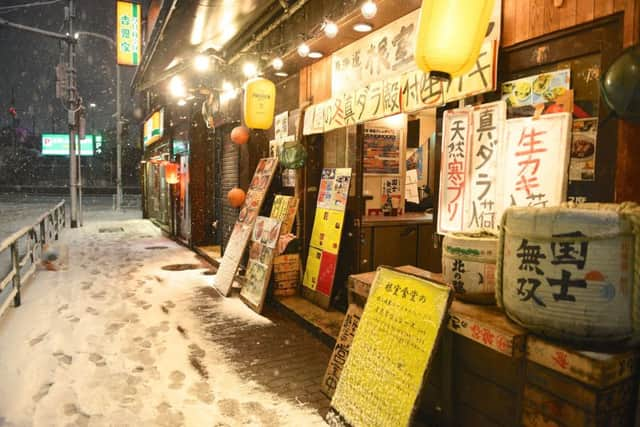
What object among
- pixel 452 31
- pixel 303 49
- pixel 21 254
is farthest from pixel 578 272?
pixel 21 254

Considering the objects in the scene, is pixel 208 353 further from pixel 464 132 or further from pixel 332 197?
pixel 464 132

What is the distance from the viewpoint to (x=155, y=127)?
20859 mm

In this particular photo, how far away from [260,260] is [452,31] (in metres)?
6.30

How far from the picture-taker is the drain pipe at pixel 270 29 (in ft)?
28.4

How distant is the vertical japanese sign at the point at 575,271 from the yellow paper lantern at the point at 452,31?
1.64 metres

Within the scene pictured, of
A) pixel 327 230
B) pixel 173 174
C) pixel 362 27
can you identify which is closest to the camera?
pixel 362 27

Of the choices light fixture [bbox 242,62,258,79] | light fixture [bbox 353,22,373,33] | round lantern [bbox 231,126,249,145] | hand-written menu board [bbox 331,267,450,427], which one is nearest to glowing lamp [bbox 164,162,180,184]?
round lantern [bbox 231,126,249,145]

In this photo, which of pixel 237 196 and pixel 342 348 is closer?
pixel 342 348

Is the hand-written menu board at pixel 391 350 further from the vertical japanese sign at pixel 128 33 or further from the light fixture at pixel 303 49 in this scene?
the vertical japanese sign at pixel 128 33

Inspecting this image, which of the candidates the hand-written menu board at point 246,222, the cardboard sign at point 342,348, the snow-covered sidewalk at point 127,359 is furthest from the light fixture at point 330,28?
the snow-covered sidewalk at point 127,359

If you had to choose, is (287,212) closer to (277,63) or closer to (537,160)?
(277,63)

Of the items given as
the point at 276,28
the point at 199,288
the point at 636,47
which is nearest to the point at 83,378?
the point at 199,288

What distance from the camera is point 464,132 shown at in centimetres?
506

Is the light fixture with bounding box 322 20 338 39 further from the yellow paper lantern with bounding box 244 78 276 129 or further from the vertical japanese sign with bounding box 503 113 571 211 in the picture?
the vertical japanese sign with bounding box 503 113 571 211
